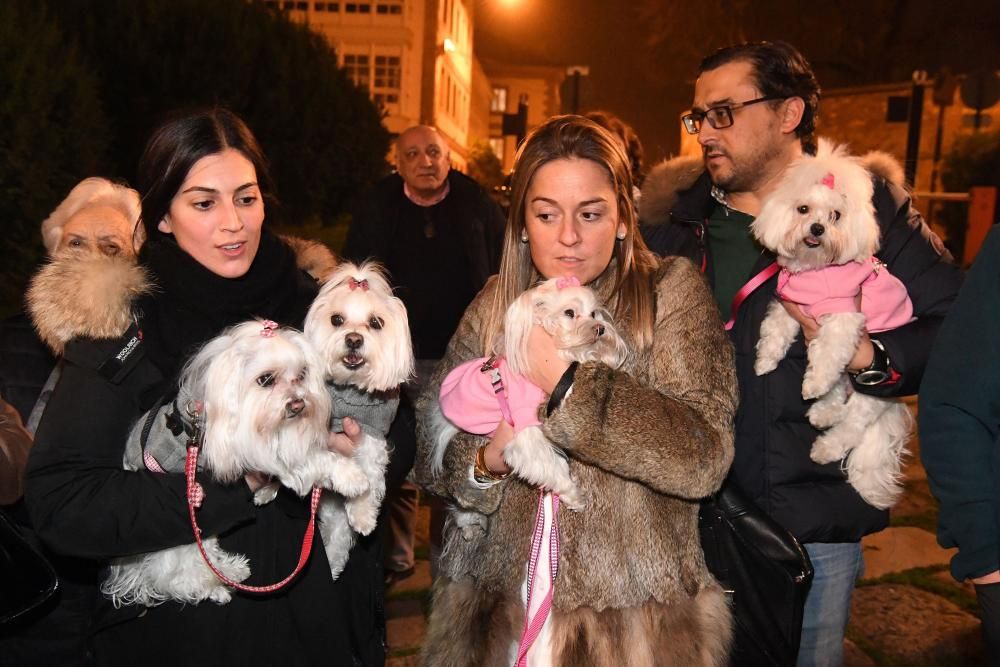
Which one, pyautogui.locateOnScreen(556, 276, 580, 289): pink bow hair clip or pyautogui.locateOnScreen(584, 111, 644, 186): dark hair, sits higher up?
pyautogui.locateOnScreen(584, 111, 644, 186): dark hair

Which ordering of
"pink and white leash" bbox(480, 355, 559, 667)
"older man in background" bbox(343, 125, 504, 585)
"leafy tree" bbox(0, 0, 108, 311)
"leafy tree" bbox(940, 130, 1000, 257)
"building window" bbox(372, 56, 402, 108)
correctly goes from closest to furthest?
1. "pink and white leash" bbox(480, 355, 559, 667)
2. "older man in background" bbox(343, 125, 504, 585)
3. "leafy tree" bbox(0, 0, 108, 311)
4. "leafy tree" bbox(940, 130, 1000, 257)
5. "building window" bbox(372, 56, 402, 108)

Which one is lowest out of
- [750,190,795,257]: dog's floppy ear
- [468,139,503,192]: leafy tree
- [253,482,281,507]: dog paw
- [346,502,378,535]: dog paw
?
[346,502,378,535]: dog paw

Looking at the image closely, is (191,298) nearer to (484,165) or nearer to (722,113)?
(722,113)

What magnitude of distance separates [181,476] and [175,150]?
872mm

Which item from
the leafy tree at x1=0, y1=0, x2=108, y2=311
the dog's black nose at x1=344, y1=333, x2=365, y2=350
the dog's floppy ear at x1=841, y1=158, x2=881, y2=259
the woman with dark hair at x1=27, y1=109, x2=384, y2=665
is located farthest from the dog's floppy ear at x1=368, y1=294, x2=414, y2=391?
the leafy tree at x1=0, y1=0, x2=108, y2=311

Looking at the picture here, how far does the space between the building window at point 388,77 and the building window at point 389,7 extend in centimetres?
156

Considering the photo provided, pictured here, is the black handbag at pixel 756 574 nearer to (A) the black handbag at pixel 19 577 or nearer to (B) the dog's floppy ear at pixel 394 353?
(B) the dog's floppy ear at pixel 394 353

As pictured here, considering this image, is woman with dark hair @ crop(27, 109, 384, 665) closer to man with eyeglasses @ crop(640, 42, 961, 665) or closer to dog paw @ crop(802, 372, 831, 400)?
man with eyeglasses @ crop(640, 42, 961, 665)

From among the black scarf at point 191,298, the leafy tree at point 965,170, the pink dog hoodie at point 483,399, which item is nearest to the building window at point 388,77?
the leafy tree at point 965,170

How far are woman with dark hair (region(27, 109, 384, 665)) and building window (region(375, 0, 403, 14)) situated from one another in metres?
28.1

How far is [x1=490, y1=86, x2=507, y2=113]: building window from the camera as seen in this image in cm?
5912

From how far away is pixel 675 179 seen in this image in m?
3.07

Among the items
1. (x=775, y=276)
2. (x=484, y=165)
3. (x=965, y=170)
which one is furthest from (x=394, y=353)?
(x=484, y=165)

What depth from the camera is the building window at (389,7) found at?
2797 cm
